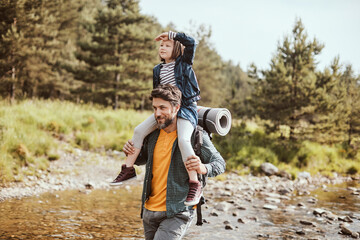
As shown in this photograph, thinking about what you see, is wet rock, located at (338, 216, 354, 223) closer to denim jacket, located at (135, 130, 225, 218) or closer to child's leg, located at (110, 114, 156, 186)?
denim jacket, located at (135, 130, 225, 218)

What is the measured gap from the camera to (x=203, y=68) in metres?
25.2

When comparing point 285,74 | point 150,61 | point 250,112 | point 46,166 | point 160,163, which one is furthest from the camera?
point 150,61

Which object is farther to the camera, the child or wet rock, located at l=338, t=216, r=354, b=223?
wet rock, located at l=338, t=216, r=354, b=223

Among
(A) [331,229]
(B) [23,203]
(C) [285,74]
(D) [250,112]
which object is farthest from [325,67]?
(B) [23,203]

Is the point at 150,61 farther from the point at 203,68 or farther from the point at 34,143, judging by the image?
the point at 34,143

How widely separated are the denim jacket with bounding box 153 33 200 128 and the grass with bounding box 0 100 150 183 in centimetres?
786

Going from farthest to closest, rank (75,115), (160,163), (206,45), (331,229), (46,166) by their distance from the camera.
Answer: (206,45), (75,115), (46,166), (331,229), (160,163)

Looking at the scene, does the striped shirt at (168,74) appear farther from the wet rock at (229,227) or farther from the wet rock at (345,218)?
the wet rock at (345,218)

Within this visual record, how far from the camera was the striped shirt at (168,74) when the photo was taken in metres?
3.04

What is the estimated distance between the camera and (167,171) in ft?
9.44

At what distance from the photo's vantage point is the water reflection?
5796 mm

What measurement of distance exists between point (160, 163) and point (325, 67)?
15.9 meters

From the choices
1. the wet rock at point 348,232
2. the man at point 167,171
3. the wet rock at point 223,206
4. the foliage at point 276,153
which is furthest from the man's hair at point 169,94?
the foliage at point 276,153

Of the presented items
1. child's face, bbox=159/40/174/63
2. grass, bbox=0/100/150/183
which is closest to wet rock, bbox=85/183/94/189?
grass, bbox=0/100/150/183
